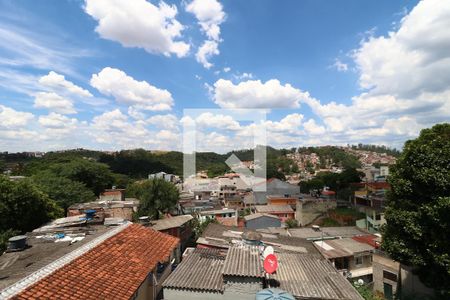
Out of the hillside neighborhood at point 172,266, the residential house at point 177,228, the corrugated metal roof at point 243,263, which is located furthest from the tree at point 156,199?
the corrugated metal roof at point 243,263


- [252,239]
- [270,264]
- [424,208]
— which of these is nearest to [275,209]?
[252,239]

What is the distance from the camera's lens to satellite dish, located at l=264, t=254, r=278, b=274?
794cm

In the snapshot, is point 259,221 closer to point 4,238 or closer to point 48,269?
point 4,238

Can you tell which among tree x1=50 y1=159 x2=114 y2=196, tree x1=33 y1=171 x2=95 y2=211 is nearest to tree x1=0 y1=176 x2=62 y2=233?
tree x1=33 y1=171 x2=95 y2=211

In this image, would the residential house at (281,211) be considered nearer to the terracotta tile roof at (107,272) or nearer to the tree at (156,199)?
the tree at (156,199)

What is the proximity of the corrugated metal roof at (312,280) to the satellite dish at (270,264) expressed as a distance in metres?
0.79

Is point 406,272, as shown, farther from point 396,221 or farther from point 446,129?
point 446,129

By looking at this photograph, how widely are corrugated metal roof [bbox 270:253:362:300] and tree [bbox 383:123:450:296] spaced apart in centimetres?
344

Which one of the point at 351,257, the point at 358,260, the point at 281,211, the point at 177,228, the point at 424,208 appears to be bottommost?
the point at 281,211

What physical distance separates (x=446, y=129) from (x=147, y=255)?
43.5ft

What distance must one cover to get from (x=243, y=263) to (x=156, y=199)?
21.1 m

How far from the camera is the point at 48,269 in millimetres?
6402

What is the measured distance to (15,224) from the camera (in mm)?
16250

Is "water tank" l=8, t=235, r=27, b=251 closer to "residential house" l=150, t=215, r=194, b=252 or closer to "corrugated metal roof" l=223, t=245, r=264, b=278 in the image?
"corrugated metal roof" l=223, t=245, r=264, b=278
